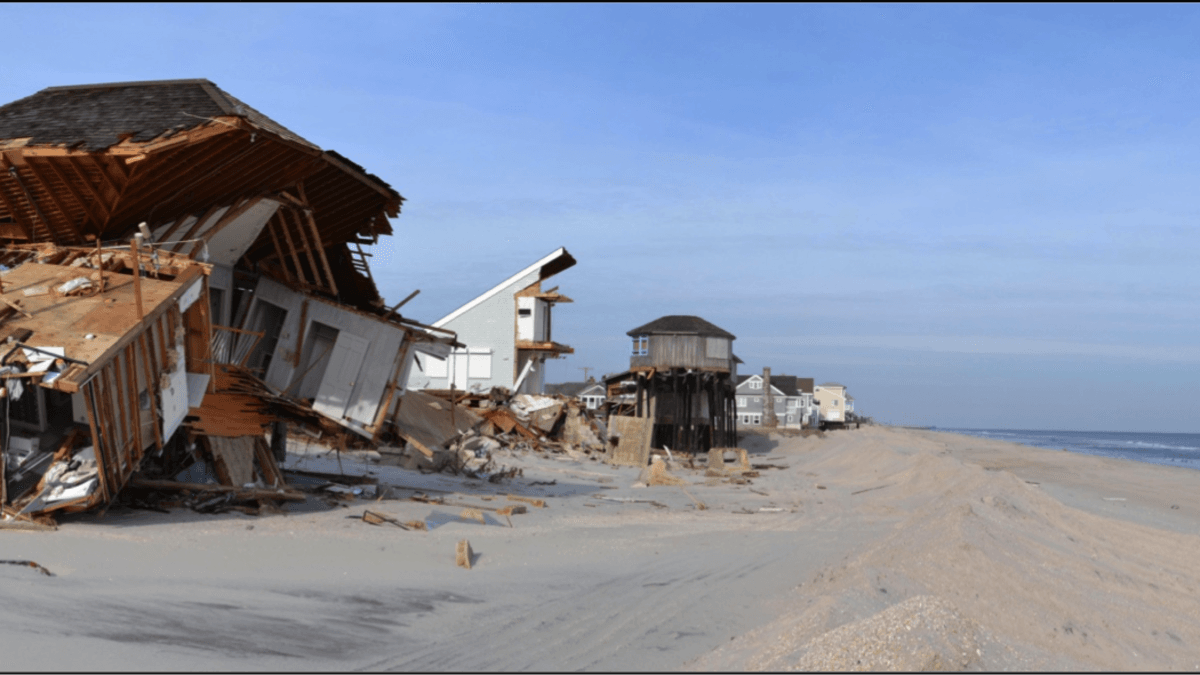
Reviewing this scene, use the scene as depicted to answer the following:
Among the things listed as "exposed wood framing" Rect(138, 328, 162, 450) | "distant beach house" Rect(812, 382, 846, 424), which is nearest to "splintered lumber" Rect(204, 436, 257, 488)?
"exposed wood framing" Rect(138, 328, 162, 450)

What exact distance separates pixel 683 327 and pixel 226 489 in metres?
32.6

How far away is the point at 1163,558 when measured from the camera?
14523 millimetres

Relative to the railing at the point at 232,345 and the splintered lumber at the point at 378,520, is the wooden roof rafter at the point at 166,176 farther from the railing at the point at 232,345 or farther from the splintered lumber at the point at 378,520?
the splintered lumber at the point at 378,520

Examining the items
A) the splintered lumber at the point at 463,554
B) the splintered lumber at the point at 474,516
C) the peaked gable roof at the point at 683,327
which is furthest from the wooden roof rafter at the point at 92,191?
the peaked gable roof at the point at 683,327

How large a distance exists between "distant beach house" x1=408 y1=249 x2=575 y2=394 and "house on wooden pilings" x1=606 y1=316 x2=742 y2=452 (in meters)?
5.65

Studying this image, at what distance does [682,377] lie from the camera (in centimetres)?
4709

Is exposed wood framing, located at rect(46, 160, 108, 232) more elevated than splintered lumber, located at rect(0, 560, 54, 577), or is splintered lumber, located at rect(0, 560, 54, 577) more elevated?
exposed wood framing, located at rect(46, 160, 108, 232)

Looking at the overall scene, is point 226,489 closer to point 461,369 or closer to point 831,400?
point 461,369

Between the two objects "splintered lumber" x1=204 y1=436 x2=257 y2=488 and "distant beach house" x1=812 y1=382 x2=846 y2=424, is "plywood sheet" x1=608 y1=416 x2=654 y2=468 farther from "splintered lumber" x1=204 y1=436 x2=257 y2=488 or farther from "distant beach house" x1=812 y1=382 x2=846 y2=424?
"distant beach house" x1=812 y1=382 x2=846 y2=424

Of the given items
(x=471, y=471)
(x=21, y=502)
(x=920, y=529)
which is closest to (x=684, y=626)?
(x=920, y=529)

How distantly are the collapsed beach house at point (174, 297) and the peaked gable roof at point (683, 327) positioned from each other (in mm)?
26634

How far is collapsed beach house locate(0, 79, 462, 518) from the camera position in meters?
12.3

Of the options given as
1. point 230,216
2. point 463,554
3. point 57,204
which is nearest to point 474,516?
point 463,554

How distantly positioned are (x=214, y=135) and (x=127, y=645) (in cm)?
905
